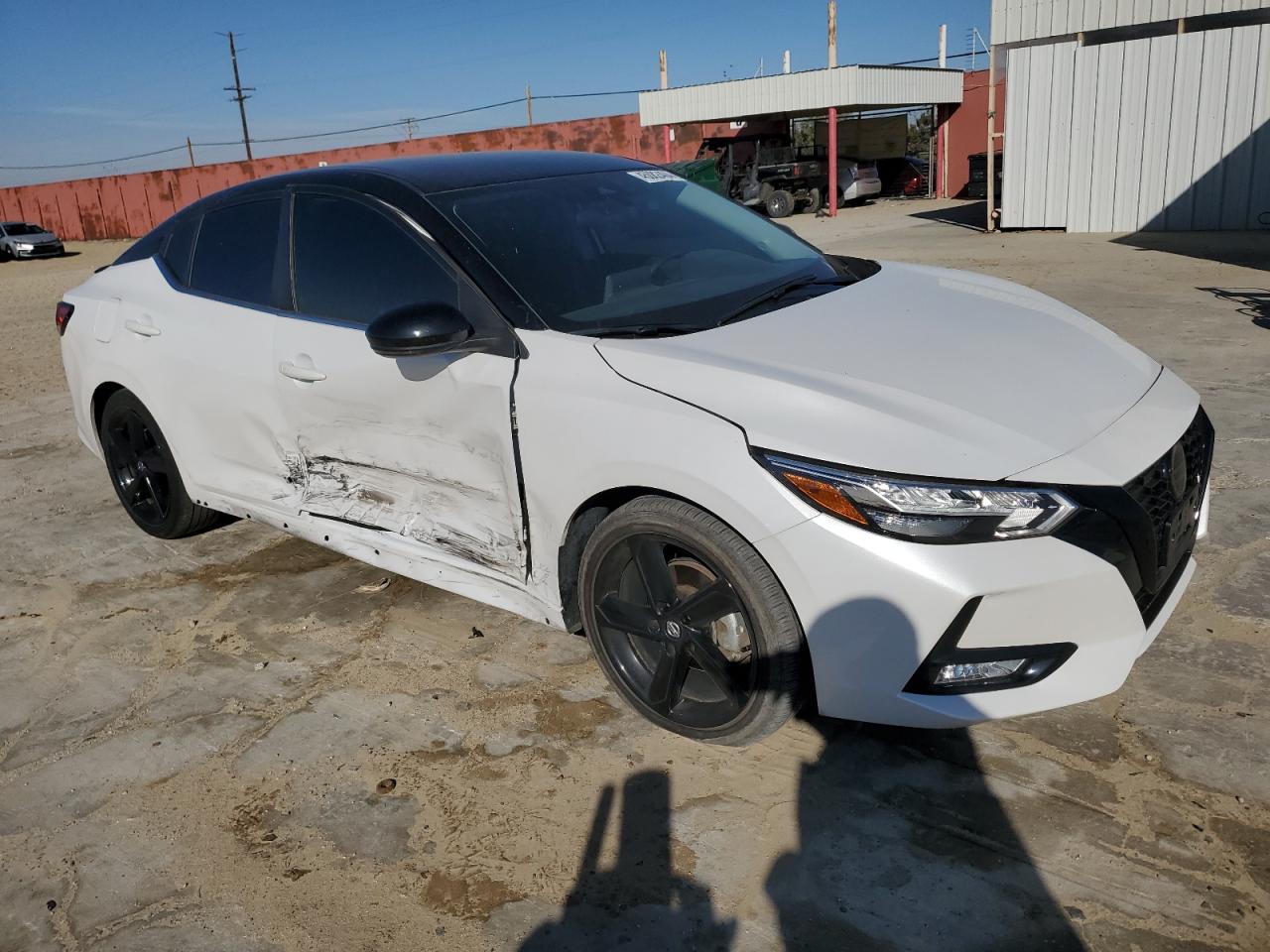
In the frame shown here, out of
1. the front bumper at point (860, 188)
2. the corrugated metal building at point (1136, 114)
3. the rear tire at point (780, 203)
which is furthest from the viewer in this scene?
the front bumper at point (860, 188)

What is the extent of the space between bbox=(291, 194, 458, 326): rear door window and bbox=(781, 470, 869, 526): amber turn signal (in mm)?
1315

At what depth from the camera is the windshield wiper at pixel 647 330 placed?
293 cm

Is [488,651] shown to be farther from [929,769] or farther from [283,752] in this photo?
[929,769]

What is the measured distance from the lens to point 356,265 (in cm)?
350

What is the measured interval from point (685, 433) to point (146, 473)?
3173mm

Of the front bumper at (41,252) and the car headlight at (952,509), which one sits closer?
the car headlight at (952,509)

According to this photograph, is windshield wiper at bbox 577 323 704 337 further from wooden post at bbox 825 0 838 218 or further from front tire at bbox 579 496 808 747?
wooden post at bbox 825 0 838 218

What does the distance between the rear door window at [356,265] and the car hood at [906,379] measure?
0.80 meters

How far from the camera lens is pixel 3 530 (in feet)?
17.2

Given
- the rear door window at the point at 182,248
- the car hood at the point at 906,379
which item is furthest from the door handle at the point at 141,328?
the car hood at the point at 906,379

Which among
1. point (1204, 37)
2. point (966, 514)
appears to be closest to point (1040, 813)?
point (966, 514)

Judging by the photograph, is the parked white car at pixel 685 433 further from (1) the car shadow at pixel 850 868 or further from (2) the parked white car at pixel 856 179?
(2) the parked white car at pixel 856 179

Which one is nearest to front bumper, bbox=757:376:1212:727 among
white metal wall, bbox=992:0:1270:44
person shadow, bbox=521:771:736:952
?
person shadow, bbox=521:771:736:952

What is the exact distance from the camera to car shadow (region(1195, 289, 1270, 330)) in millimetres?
8228
